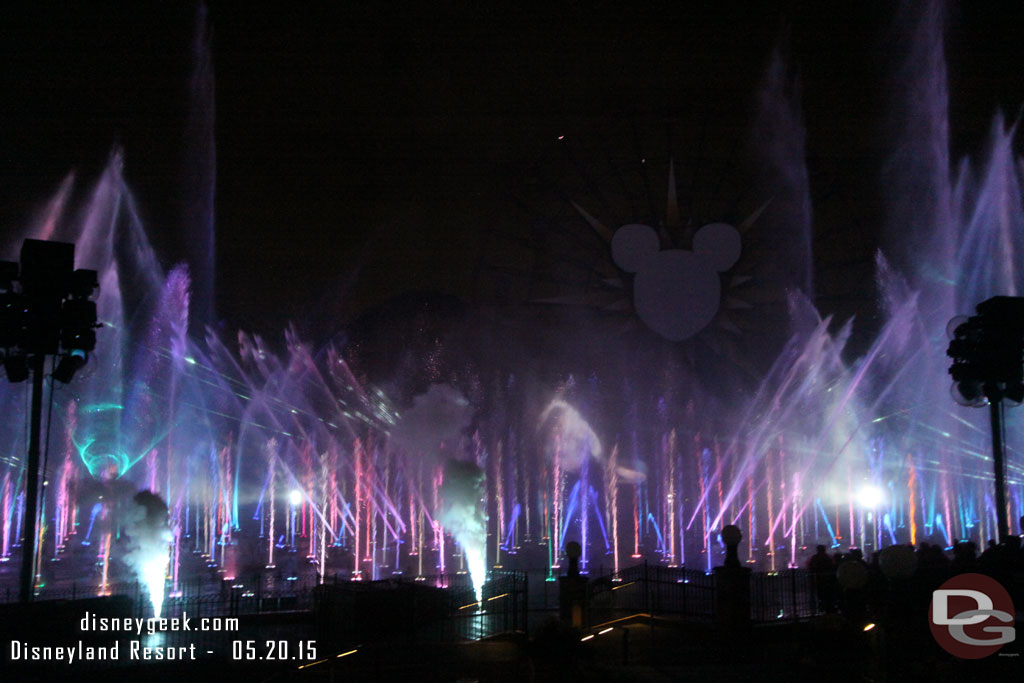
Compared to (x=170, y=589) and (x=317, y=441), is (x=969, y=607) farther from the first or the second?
(x=317, y=441)

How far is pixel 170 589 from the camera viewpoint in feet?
80.6

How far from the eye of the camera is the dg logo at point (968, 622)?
1162cm

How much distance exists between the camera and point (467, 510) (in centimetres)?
3231

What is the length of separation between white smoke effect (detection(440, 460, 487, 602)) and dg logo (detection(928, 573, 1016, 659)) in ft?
50.6

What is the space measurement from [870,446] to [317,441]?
149 feet

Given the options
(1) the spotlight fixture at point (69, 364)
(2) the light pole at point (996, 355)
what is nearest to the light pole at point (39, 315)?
(1) the spotlight fixture at point (69, 364)

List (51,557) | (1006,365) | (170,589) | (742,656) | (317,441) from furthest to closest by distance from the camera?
(317,441)
(51,557)
(170,589)
(1006,365)
(742,656)

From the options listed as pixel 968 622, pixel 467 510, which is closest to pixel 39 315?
pixel 968 622

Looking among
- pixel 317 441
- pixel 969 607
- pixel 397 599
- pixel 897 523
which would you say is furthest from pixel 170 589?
pixel 317 441

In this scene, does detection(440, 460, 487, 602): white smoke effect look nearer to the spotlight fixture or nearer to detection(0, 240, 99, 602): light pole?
the spotlight fixture

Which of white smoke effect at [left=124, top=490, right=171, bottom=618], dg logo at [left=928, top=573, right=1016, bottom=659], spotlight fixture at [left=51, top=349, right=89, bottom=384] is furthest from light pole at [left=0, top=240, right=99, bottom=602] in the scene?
dg logo at [left=928, top=573, right=1016, bottom=659]

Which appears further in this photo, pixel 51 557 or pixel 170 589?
pixel 51 557

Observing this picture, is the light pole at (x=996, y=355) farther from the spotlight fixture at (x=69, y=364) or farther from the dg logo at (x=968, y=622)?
the spotlight fixture at (x=69, y=364)

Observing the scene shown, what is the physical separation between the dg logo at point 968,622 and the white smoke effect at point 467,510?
15.4m
